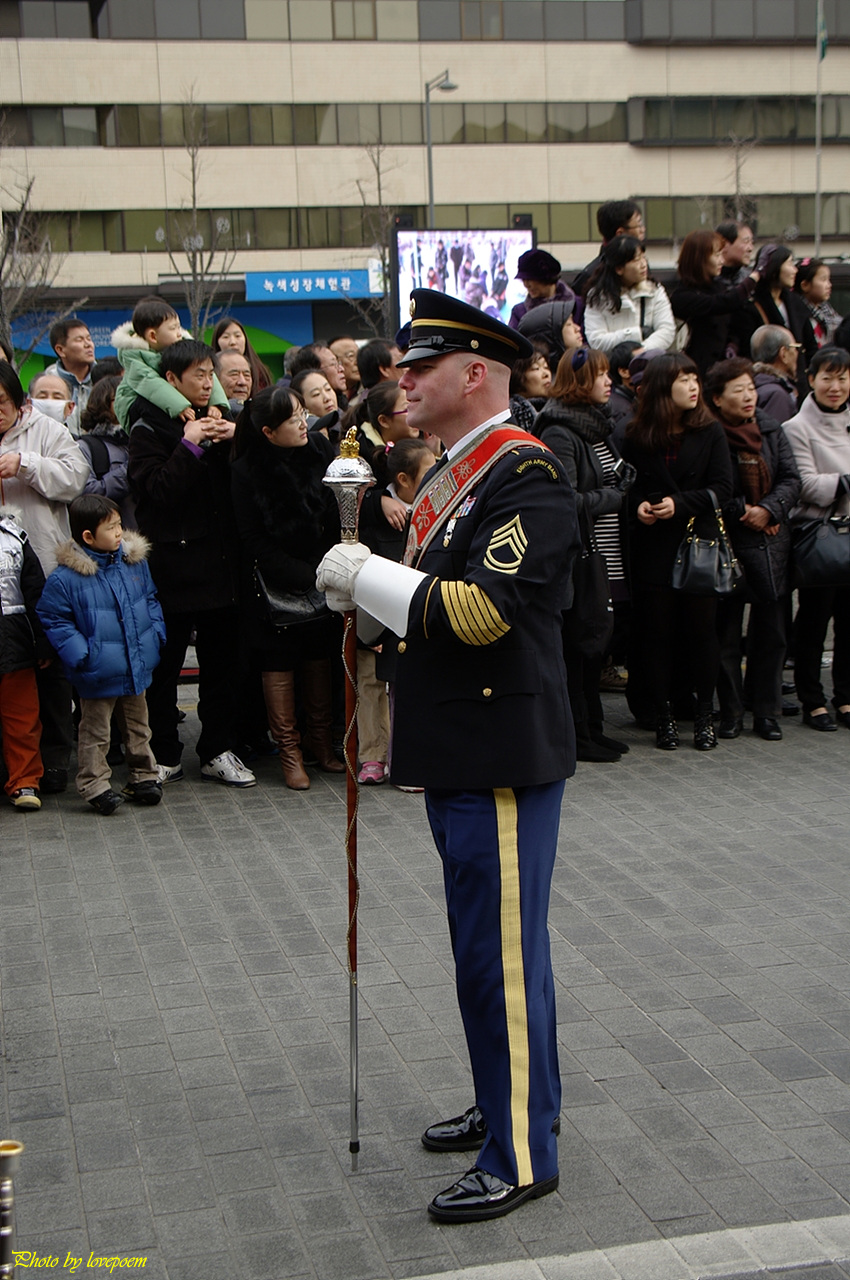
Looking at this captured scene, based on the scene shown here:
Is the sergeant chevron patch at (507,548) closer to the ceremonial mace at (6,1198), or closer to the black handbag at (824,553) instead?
the ceremonial mace at (6,1198)

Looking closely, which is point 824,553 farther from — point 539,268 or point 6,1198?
point 6,1198

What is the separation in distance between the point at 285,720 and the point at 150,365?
6.39 feet

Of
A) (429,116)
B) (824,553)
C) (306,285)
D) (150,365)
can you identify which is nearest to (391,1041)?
(150,365)

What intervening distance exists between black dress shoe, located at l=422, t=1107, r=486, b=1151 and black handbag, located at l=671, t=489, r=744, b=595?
14.3 feet

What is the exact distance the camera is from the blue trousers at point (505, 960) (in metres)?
3.49

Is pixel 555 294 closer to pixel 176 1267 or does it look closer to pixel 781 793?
pixel 781 793

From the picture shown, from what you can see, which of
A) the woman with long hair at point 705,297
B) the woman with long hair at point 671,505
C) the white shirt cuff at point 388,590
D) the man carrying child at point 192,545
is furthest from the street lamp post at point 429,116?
the white shirt cuff at point 388,590

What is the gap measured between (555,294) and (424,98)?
123 ft

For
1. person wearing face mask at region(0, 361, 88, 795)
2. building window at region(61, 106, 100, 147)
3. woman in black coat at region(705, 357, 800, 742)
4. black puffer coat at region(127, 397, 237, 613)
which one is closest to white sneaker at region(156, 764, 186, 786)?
person wearing face mask at region(0, 361, 88, 795)

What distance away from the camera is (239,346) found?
341 inches

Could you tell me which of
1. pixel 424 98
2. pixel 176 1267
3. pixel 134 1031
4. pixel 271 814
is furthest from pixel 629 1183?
pixel 424 98

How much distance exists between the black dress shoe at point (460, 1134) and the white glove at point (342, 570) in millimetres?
1435

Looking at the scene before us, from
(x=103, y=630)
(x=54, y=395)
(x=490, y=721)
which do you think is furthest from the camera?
(x=54, y=395)

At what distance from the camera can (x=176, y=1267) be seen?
3301 millimetres
